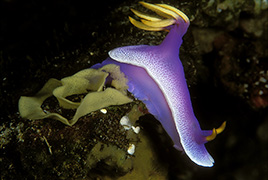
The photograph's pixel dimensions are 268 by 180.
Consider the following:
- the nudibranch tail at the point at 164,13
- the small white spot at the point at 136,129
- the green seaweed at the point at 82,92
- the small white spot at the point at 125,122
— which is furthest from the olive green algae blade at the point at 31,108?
the nudibranch tail at the point at 164,13

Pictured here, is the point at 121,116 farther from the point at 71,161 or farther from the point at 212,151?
the point at 212,151

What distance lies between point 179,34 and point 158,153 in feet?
4.03

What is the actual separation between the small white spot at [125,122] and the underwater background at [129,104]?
36 millimetres

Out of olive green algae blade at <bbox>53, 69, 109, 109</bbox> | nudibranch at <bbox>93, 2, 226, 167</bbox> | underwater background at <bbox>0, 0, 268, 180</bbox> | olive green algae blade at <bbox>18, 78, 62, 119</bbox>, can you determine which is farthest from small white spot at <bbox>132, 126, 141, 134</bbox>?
olive green algae blade at <bbox>18, 78, 62, 119</bbox>

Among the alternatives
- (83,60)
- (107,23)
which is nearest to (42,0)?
(107,23)

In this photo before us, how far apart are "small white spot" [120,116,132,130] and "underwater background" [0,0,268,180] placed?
36 millimetres

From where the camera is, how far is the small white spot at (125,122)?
6.10 feet

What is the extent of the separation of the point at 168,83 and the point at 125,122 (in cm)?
53

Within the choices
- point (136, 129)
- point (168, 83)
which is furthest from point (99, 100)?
point (168, 83)

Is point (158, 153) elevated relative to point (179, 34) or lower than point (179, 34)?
lower

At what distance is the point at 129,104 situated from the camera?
75.7 inches

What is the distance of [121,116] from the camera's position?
188 cm

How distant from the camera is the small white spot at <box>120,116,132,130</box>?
1858 mm

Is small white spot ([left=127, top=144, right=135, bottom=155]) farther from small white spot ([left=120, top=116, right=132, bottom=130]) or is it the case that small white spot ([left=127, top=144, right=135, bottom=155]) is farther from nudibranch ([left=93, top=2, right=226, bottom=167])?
nudibranch ([left=93, top=2, right=226, bottom=167])
